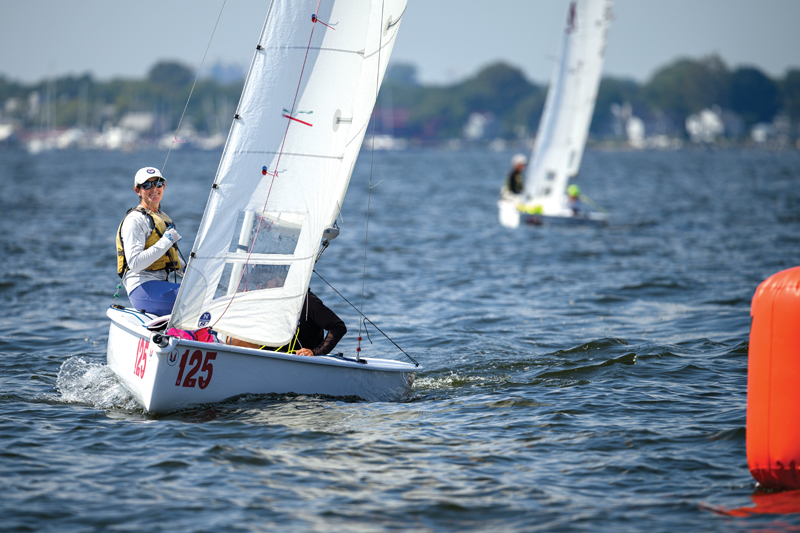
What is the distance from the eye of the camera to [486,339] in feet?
31.3

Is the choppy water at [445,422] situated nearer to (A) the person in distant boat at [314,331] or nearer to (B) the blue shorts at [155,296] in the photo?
(A) the person in distant boat at [314,331]

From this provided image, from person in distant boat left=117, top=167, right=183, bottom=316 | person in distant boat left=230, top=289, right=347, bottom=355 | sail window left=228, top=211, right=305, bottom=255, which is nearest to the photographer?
sail window left=228, top=211, right=305, bottom=255

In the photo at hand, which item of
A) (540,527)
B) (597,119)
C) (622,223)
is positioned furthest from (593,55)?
(597,119)

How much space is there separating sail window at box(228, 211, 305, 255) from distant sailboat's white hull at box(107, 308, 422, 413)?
846 millimetres

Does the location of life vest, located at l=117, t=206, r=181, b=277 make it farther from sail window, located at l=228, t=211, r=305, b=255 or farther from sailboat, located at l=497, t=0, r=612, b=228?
sailboat, located at l=497, t=0, r=612, b=228

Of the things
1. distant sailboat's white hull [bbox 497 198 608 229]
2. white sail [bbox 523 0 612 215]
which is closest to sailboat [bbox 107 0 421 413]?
distant sailboat's white hull [bbox 497 198 608 229]

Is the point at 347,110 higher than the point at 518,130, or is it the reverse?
the point at 518,130

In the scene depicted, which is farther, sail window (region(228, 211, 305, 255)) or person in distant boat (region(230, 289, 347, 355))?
person in distant boat (region(230, 289, 347, 355))

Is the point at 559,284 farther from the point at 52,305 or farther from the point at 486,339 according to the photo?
the point at 52,305

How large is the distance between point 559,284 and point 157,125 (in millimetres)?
170032

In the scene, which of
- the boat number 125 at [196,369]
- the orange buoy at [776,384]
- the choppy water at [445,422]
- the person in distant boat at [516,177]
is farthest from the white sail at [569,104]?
the orange buoy at [776,384]

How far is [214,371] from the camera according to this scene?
6.14m

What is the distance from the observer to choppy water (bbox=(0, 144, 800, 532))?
4816 millimetres

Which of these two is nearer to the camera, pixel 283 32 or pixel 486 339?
pixel 283 32
